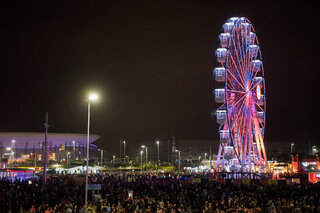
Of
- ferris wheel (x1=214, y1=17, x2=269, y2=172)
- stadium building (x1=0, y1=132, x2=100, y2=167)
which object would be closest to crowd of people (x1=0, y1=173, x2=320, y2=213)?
ferris wheel (x1=214, y1=17, x2=269, y2=172)

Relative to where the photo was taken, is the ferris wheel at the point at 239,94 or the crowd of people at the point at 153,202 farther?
the ferris wheel at the point at 239,94

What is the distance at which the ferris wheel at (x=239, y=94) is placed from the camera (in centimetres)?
4888

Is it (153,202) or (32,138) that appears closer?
(153,202)

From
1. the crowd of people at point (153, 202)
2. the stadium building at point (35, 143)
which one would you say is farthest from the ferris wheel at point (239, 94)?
the stadium building at point (35, 143)

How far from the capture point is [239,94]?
1978 inches

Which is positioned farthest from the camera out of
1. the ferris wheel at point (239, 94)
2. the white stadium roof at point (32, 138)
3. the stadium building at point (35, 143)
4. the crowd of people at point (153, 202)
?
the white stadium roof at point (32, 138)

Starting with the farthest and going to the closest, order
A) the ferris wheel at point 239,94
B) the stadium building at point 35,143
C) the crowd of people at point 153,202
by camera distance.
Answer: the stadium building at point 35,143
the ferris wheel at point 239,94
the crowd of people at point 153,202

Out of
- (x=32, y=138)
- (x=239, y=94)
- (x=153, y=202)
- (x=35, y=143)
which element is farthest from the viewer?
(x=35, y=143)

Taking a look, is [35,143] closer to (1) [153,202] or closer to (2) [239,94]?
(2) [239,94]

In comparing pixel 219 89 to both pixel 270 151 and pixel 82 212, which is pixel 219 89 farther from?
pixel 270 151

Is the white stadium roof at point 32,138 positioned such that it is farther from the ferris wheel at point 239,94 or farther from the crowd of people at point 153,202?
the crowd of people at point 153,202

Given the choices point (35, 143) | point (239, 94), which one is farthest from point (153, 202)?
point (35, 143)

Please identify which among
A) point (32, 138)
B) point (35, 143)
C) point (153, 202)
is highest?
point (32, 138)

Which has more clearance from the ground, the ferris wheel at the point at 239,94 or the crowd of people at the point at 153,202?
the ferris wheel at the point at 239,94
